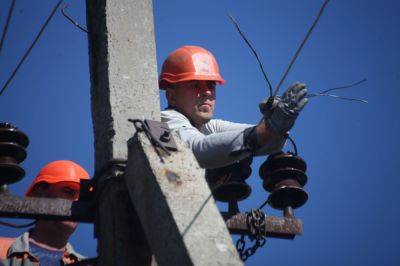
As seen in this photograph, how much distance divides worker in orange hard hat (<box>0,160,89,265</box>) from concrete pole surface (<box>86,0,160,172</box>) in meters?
1.69

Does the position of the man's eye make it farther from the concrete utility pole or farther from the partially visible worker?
the concrete utility pole

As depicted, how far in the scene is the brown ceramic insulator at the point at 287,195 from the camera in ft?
15.0

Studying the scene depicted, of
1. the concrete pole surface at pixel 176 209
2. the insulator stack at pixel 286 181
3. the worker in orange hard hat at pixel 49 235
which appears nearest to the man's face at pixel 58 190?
the worker in orange hard hat at pixel 49 235

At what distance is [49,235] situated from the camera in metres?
5.88

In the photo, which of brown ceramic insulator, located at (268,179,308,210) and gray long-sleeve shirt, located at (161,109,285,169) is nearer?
gray long-sleeve shirt, located at (161,109,285,169)

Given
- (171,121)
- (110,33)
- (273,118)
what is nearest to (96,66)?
(110,33)

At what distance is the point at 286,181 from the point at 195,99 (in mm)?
985

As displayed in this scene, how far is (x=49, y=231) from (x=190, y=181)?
298 centimetres

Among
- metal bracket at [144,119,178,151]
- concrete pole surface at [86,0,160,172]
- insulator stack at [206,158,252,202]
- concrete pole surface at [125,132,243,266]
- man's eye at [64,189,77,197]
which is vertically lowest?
concrete pole surface at [125,132,243,266]

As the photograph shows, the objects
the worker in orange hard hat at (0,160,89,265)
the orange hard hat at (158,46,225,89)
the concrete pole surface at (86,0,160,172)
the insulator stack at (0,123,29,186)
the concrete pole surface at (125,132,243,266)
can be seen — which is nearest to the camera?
the concrete pole surface at (125,132,243,266)

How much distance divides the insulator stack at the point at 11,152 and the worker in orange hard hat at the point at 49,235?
134 centimetres

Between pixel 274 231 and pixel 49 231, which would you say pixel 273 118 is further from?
pixel 49 231

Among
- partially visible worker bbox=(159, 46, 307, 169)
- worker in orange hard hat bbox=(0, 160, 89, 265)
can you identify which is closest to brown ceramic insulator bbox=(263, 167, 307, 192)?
partially visible worker bbox=(159, 46, 307, 169)

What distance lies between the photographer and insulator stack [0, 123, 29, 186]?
395cm
